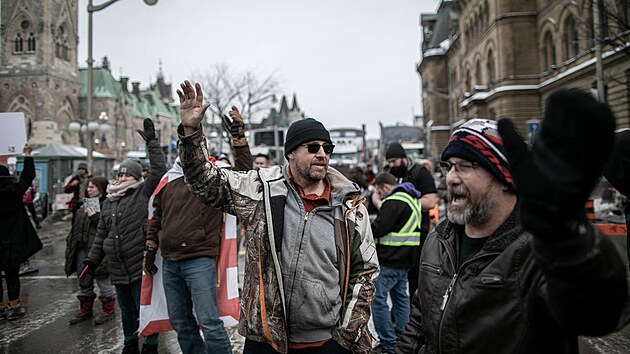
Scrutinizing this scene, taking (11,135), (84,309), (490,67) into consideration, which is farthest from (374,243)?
(490,67)

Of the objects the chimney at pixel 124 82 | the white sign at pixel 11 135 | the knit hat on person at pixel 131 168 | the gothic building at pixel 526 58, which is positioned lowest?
the knit hat on person at pixel 131 168

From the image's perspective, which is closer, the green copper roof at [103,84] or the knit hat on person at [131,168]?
the knit hat on person at [131,168]

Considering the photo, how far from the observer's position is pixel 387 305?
5008 millimetres

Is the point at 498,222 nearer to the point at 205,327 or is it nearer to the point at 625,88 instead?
the point at 205,327

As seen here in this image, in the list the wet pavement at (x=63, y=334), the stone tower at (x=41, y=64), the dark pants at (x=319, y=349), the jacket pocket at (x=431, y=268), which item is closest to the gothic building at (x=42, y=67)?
the stone tower at (x=41, y=64)

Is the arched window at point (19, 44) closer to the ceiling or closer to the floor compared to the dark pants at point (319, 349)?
closer to the ceiling

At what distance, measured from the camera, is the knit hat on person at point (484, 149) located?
194cm

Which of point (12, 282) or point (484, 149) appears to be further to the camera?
point (12, 282)

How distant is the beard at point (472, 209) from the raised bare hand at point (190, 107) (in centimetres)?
151

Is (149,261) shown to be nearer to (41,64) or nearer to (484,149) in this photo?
(484,149)

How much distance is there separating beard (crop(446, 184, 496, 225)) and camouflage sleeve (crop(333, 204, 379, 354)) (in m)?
1.00

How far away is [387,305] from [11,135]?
5.39 meters

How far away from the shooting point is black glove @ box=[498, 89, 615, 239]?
102 centimetres

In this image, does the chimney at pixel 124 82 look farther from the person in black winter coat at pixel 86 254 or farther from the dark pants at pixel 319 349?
the dark pants at pixel 319 349
